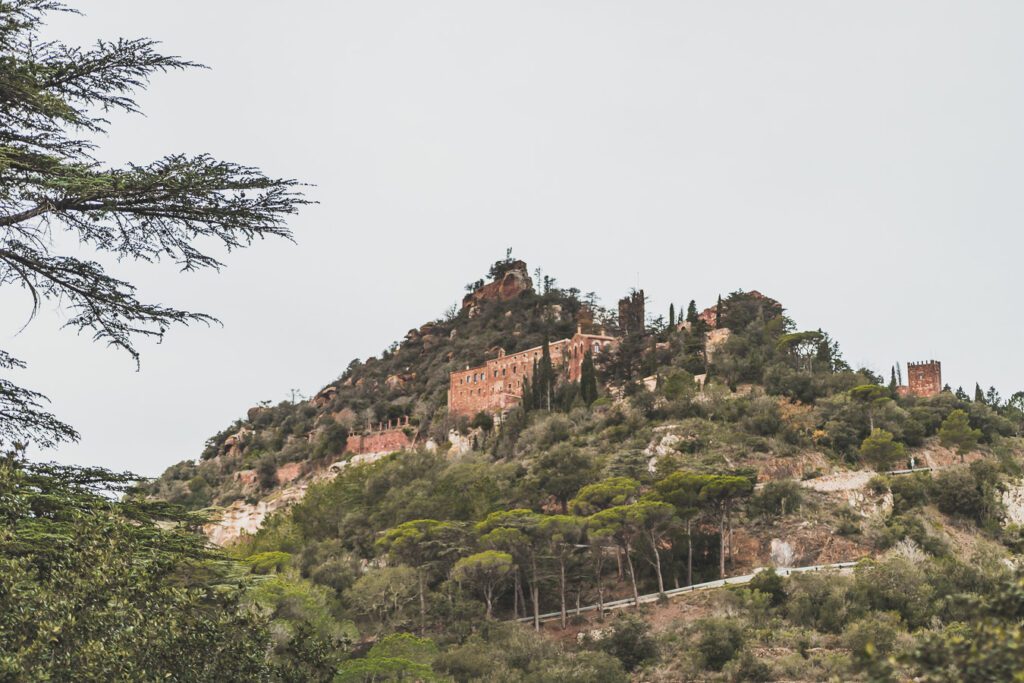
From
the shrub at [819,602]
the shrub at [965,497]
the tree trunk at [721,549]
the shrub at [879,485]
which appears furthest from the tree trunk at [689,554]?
the shrub at [965,497]

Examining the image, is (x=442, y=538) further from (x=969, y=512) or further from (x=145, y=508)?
(x=145, y=508)

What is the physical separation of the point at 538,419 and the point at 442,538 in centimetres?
2341

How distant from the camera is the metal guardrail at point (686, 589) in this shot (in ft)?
114

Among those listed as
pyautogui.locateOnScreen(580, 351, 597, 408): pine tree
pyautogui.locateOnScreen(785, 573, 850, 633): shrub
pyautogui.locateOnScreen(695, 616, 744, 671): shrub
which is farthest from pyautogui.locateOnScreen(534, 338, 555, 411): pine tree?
pyautogui.locateOnScreen(695, 616, 744, 671): shrub

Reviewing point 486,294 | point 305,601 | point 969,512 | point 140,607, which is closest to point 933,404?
point 969,512

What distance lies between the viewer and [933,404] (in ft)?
181

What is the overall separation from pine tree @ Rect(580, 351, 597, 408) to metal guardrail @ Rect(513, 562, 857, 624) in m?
27.1

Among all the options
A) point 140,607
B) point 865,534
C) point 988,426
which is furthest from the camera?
point 988,426

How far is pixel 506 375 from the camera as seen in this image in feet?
258

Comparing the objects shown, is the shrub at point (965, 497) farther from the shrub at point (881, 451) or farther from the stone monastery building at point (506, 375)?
the stone monastery building at point (506, 375)

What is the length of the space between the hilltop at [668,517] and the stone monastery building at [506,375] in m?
0.39

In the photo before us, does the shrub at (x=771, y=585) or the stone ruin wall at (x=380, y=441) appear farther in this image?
the stone ruin wall at (x=380, y=441)

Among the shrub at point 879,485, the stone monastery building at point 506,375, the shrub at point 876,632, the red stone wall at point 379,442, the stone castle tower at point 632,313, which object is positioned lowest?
the shrub at point 876,632

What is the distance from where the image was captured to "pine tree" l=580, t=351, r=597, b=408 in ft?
211
